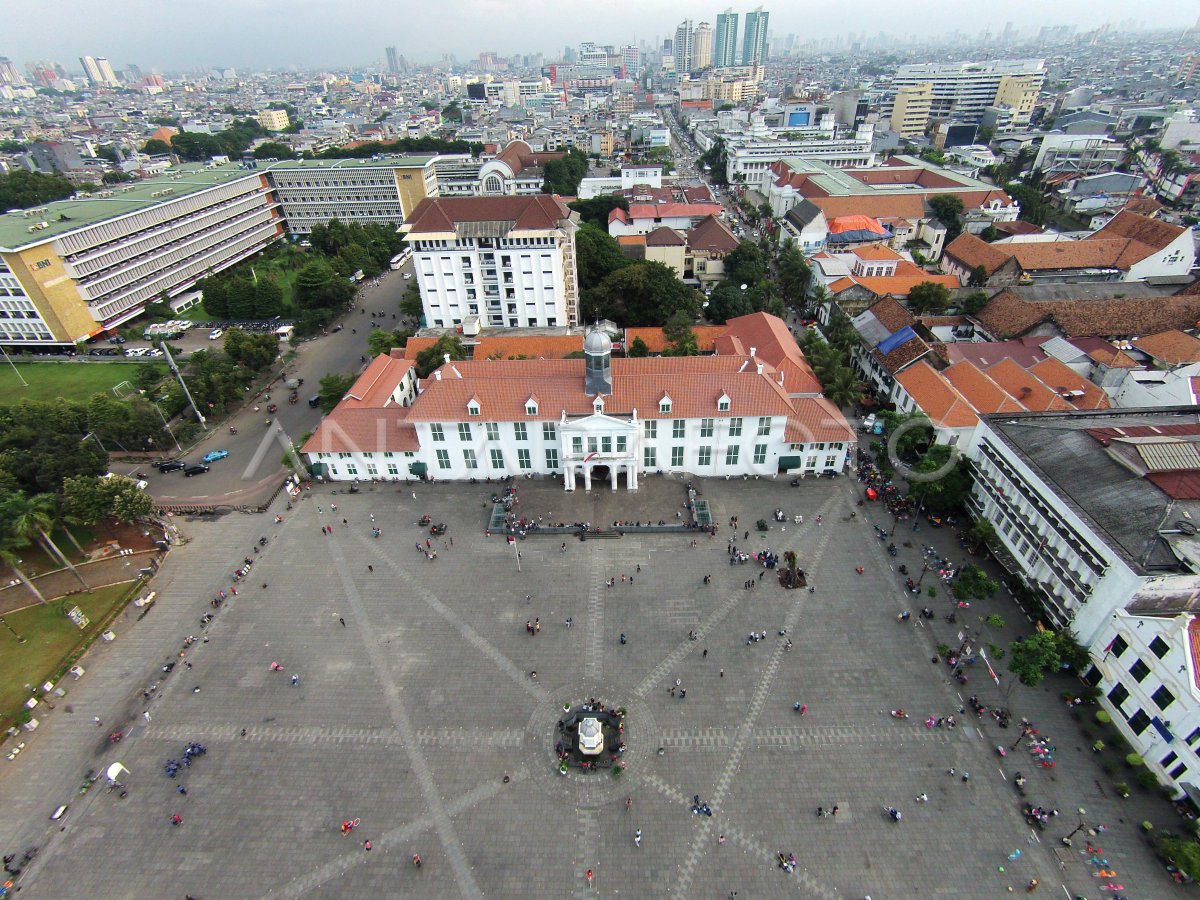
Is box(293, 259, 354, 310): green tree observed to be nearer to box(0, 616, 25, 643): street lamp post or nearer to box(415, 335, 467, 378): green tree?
box(415, 335, 467, 378): green tree

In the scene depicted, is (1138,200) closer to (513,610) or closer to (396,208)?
(513,610)

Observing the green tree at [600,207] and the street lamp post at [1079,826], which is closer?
the street lamp post at [1079,826]

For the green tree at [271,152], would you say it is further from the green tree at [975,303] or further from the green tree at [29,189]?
the green tree at [975,303]

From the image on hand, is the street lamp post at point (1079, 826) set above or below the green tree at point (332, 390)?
below

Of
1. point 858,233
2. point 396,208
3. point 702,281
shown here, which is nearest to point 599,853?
→ point 702,281

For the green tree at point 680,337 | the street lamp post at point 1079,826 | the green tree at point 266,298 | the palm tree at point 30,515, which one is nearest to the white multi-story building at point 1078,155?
the green tree at point 680,337

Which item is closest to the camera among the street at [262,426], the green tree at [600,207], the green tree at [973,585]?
the green tree at [973,585]
